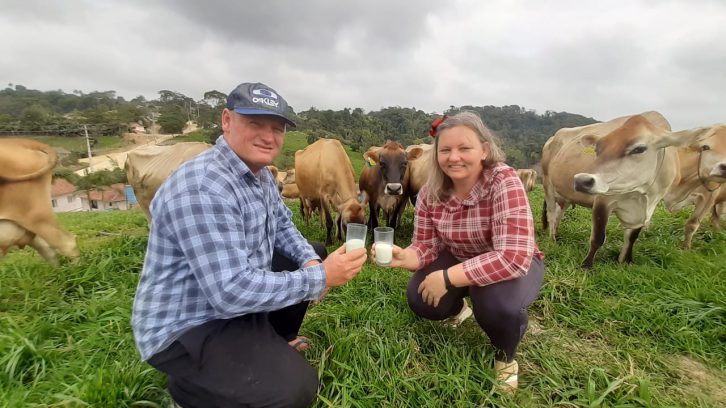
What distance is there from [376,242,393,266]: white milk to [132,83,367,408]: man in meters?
0.30

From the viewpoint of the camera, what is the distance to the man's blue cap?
185 cm

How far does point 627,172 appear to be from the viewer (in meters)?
3.87

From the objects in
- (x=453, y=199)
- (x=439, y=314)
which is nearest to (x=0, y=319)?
(x=439, y=314)

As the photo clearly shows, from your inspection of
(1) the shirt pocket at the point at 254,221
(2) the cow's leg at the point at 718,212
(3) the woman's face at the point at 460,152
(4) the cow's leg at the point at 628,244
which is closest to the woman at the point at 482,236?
(3) the woman's face at the point at 460,152

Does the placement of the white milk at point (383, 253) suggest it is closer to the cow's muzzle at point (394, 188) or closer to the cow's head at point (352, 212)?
the cow's muzzle at point (394, 188)

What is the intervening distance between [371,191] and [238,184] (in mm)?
5299

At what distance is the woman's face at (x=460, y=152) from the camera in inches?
89.8

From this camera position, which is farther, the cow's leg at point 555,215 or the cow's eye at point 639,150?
the cow's leg at point 555,215

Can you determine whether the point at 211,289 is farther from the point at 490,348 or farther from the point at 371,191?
the point at 371,191

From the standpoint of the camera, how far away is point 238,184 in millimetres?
1906

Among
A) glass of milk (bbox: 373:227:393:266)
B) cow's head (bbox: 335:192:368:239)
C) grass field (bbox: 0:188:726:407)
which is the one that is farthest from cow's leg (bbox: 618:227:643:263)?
glass of milk (bbox: 373:227:393:266)

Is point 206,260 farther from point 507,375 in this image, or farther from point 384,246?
point 507,375

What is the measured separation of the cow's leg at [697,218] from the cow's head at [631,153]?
1707mm

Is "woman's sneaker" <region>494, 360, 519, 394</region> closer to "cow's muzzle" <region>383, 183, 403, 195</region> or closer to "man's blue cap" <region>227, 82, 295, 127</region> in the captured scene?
"man's blue cap" <region>227, 82, 295, 127</region>
